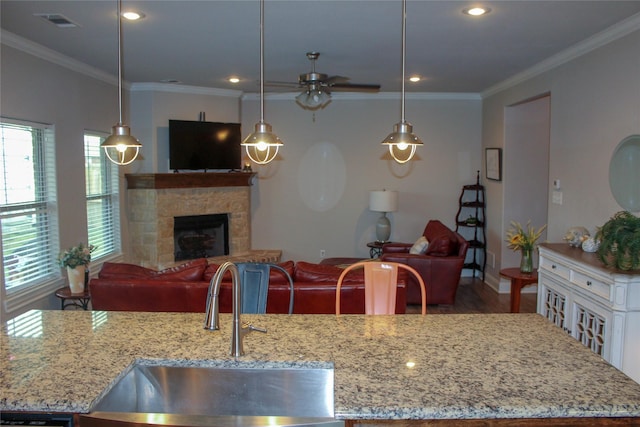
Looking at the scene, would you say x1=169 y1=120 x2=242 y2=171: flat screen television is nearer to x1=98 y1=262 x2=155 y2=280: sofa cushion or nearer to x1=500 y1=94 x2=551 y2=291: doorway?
x1=98 y1=262 x2=155 y2=280: sofa cushion

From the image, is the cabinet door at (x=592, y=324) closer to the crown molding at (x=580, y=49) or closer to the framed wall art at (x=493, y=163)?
the crown molding at (x=580, y=49)

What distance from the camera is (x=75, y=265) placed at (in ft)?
15.4

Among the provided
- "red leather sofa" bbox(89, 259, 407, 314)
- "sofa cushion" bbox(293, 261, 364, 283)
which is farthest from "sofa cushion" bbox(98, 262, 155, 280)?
"sofa cushion" bbox(293, 261, 364, 283)

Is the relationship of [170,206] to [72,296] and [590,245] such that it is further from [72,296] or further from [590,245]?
[590,245]

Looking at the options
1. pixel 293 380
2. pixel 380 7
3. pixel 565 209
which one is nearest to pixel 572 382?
pixel 293 380

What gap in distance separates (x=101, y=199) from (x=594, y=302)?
5.25 m

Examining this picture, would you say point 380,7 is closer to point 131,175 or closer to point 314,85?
point 314,85

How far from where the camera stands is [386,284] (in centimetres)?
286

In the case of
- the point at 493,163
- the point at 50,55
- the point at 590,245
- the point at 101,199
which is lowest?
the point at 590,245

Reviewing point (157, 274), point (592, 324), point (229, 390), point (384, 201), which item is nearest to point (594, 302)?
point (592, 324)

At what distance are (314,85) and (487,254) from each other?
3.98 metres

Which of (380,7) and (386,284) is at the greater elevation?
(380,7)

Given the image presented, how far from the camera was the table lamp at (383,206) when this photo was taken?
7336mm

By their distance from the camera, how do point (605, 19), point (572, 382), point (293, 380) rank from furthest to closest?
point (605, 19)
point (293, 380)
point (572, 382)
